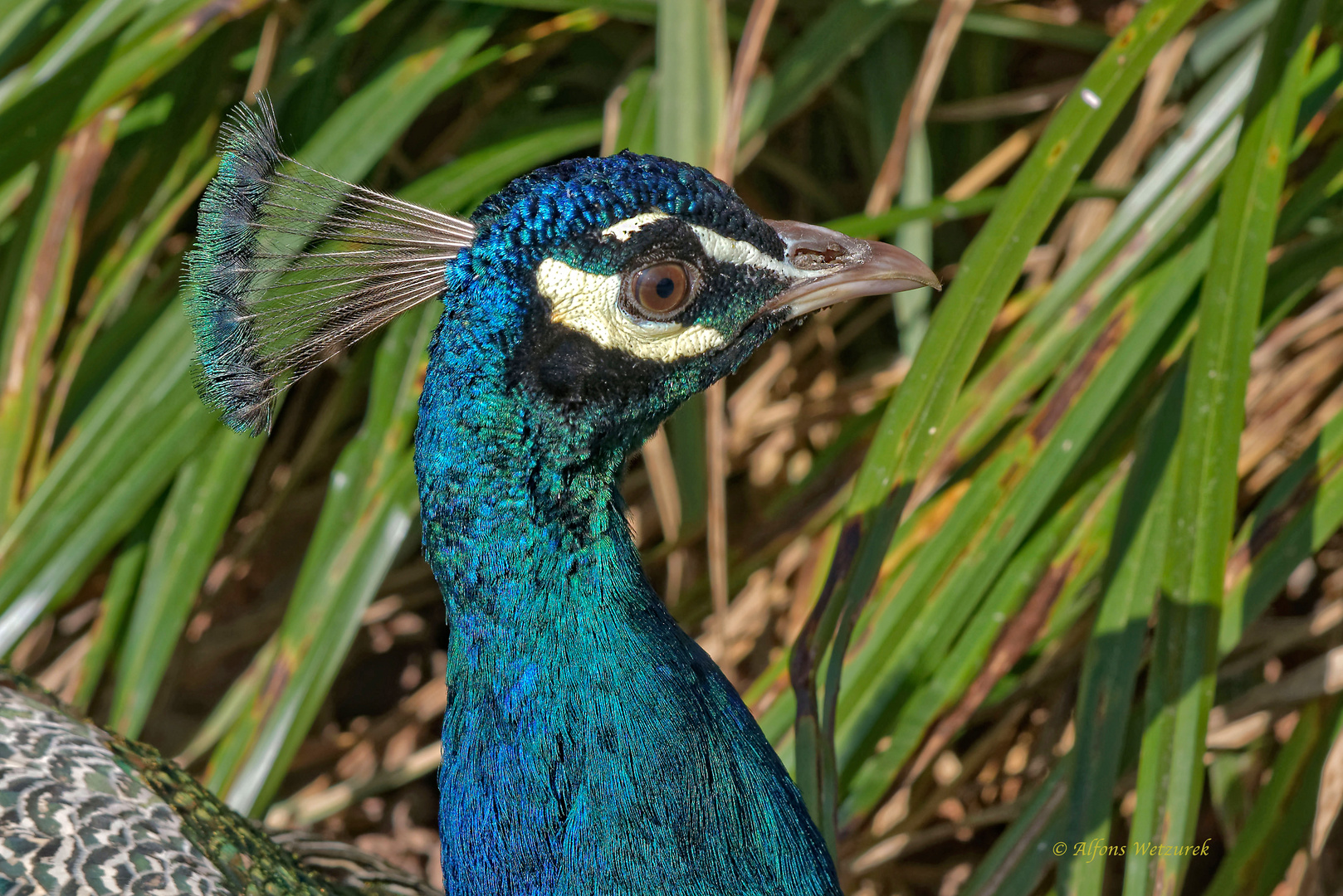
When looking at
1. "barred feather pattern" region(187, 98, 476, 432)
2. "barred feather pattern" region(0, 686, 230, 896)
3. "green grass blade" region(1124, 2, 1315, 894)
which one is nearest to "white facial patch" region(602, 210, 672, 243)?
"barred feather pattern" region(187, 98, 476, 432)

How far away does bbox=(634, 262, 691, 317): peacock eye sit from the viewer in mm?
839

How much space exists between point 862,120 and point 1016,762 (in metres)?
0.90

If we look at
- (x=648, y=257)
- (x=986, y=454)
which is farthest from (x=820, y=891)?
(x=986, y=454)

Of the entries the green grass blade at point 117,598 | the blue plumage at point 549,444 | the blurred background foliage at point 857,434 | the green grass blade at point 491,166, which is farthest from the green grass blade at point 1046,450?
the green grass blade at point 117,598

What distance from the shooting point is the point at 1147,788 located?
0.92 m

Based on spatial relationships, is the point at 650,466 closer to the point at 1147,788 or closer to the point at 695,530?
the point at 695,530

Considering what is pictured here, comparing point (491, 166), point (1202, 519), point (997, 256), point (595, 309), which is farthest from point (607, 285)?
point (491, 166)

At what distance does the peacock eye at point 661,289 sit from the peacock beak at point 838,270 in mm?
82

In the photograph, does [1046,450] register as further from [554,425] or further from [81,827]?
[81,827]

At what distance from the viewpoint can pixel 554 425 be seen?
32.7 inches

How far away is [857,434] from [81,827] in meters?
0.99

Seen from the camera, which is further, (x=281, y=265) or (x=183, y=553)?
(x=183, y=553)

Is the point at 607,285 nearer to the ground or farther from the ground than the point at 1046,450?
farther from the ground

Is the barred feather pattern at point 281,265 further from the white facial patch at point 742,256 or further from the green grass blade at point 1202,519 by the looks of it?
the green grass blade at point 1202,519
